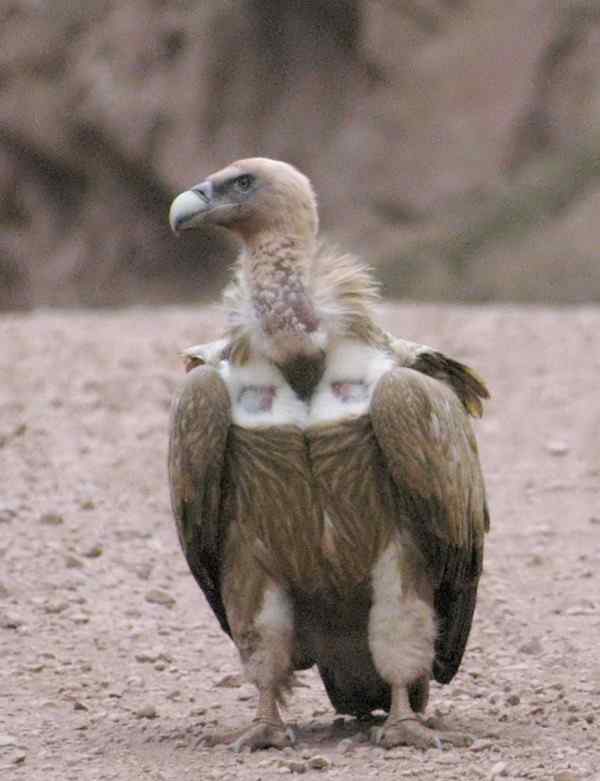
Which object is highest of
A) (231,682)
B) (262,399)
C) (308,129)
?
(308,129)

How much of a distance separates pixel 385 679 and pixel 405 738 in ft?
0.63

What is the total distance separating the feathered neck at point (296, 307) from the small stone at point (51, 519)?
3208 millimetres

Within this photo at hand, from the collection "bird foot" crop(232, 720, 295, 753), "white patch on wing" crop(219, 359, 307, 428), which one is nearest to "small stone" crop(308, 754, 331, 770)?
"bird foot" crop(232, 720, 295, 753)

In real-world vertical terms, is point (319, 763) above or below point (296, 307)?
below

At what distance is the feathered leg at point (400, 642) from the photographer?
5.57 metres

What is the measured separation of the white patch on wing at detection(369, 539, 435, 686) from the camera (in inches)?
220

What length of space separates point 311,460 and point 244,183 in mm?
806

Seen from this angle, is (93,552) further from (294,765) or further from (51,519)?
(294,765)

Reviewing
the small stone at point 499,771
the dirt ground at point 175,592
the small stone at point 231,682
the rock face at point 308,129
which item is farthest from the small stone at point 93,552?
the rock face at point 308,129

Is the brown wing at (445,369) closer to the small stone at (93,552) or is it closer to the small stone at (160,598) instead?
the small stone at (160,598)

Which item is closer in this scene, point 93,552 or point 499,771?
point 499,771

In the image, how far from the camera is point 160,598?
7.87 metres

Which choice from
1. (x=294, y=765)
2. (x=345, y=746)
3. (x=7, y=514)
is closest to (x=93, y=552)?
(x=7, y=514)

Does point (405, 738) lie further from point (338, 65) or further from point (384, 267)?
point (338, 65)
